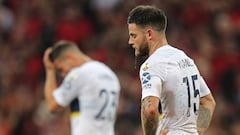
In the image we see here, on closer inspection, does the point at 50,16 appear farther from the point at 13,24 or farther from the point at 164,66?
the point at 164,66

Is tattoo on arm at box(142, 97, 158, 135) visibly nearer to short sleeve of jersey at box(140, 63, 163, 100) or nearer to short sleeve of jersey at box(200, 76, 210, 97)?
short sleeve of jersey at box(140, 63, 163, 100)

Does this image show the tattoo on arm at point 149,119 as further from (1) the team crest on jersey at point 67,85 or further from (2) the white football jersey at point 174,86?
(1) the team crest on jersey at point 67,85

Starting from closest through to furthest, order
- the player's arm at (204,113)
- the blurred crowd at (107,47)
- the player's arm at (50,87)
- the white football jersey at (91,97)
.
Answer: the player's arm at (204,113)
the white football jersey at (91,97)
the player's arm at (50,87)
the blurred crowd at (107,47)

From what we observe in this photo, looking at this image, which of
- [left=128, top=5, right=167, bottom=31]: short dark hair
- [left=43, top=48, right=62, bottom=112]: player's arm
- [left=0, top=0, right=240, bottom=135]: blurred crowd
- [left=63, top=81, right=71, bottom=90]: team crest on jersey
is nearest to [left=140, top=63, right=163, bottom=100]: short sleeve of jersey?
[left=128, top=5, right=167, bottom=31]: short dark hair

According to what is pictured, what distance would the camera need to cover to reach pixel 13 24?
56.6 ft

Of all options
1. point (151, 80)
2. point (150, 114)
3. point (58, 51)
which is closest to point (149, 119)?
point (150, 114)

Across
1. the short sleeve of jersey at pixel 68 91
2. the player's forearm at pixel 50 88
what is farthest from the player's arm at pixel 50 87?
the short sleeve of jersey at pixel 68 91

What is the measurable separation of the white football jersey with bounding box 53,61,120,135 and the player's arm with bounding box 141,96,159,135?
3.06m

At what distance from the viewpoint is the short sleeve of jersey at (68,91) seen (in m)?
9.91

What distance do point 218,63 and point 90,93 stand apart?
4.79 metres

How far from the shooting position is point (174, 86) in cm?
696

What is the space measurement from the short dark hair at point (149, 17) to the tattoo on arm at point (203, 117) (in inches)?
33.7

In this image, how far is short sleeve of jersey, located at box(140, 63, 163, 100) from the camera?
6.77m

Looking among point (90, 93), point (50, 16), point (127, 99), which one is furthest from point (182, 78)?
A: point (50, 16)
